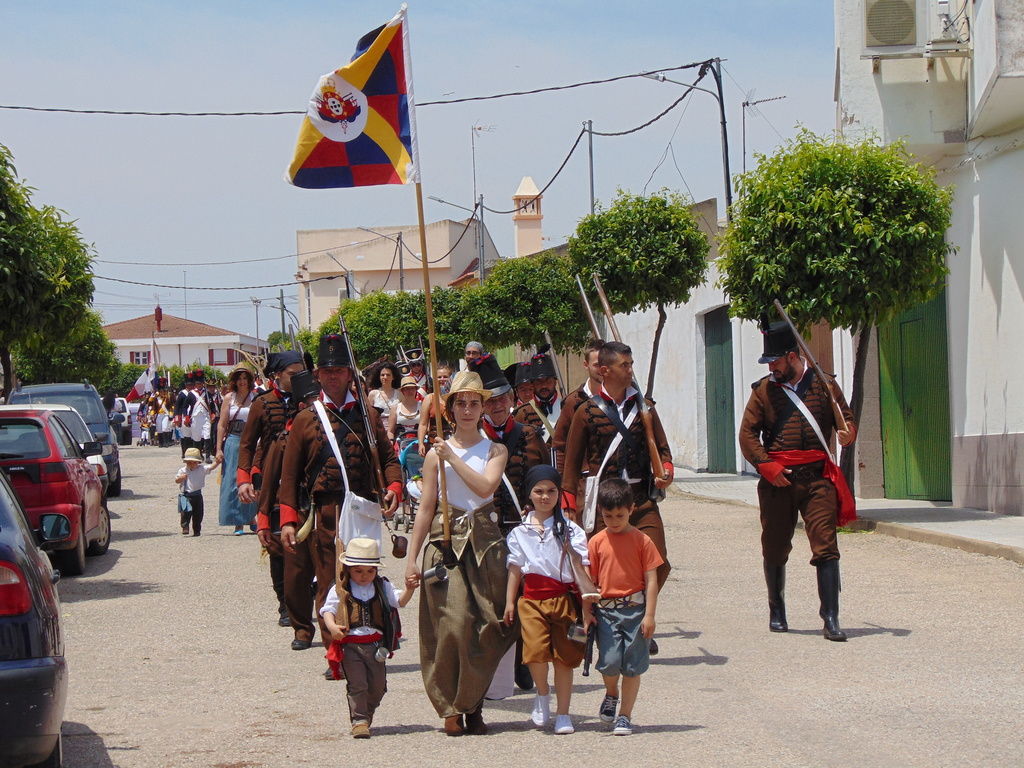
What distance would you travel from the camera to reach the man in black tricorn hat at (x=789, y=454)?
8.55 metres

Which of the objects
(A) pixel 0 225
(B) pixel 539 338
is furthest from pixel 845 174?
(B) pixel 539 338

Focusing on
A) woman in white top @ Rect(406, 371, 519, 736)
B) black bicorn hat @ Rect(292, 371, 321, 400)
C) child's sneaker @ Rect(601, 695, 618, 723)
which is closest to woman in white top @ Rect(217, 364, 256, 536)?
black bicorn hat @ Rect(292, 371, 321, 400)

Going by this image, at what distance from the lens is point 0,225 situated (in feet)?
40.3

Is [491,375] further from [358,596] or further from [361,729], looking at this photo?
[361,729]

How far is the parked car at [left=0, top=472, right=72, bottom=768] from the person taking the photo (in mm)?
4691

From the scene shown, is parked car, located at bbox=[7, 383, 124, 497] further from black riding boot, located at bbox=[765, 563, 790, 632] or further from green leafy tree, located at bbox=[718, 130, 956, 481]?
black riding boot, located at bbox=[765, 563, 790, 632]

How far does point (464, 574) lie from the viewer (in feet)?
20.1

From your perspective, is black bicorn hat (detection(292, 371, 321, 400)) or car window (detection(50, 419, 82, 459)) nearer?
black bicorn hat (detection(292, 371, 321, 400))

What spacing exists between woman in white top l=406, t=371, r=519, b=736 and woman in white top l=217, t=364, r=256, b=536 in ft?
24.2

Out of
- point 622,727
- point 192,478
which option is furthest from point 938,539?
point 192,478

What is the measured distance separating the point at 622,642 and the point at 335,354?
259cm

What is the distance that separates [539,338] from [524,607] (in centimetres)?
2507

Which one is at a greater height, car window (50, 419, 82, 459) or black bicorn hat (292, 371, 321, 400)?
black bicorn hat (292, 371, 321, 400)

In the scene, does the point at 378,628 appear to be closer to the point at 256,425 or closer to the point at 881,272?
the point at 256,425
